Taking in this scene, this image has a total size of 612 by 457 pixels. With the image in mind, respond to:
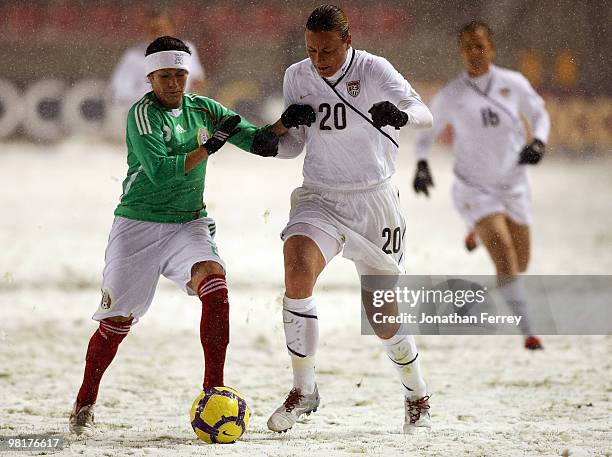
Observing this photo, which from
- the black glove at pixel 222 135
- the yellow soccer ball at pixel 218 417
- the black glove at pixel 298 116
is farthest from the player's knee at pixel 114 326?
the black glove at pixel 298 116

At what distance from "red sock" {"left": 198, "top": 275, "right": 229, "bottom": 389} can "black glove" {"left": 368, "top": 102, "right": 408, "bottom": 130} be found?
1.04 metres

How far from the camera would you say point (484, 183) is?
787 cm

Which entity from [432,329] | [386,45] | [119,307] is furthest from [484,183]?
[119,307]

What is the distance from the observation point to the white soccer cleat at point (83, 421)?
5156 millimetres

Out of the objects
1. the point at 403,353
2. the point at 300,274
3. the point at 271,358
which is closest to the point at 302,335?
the point at 300,274

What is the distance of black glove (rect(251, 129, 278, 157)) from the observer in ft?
17.2

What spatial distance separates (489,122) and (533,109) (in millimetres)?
330

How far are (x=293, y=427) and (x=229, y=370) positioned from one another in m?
1.84

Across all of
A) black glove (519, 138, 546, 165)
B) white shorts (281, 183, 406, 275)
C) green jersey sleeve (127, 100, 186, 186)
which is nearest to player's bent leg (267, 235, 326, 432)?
white shorts (281, 183, 406, 275)

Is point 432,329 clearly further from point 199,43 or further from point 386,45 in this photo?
point 199,43

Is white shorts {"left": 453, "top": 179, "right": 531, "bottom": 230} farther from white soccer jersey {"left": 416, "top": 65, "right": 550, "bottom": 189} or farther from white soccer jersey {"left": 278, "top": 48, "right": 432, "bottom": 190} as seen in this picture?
white soccer jersey {"left": 278, "top": 48, "right": 432, "bottom": 190}

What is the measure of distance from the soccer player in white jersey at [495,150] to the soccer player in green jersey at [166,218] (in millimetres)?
2732

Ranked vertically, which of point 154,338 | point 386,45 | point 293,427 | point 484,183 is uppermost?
point 386,45

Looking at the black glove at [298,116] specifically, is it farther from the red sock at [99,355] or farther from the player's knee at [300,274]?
the red sock at [99,355]
